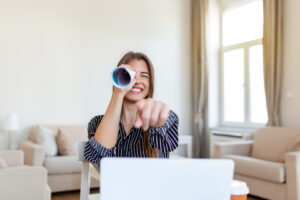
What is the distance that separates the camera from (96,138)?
2.70 feet

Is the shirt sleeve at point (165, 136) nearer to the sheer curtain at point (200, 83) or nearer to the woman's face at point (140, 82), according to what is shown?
the woman's face at point (140, 82)

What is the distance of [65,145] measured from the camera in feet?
13.5

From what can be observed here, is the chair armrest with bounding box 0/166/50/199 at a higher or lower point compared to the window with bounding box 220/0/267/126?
lower

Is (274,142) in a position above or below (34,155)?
above

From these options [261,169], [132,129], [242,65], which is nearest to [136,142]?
[132,129]

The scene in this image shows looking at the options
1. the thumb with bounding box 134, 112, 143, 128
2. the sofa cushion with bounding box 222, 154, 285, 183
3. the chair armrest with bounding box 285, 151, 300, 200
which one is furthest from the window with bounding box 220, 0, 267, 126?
the thumb with bounding box 134, 112, 143, 128

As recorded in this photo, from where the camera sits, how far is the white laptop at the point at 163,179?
58 centimetres

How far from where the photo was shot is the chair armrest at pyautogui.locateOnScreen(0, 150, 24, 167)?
3150 millimetres

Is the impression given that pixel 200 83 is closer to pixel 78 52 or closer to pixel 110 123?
pixel 78 52

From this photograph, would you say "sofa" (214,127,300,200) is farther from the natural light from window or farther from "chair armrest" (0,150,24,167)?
"chair armrest" (0,150,24,167)

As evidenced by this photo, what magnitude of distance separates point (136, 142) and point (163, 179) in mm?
420

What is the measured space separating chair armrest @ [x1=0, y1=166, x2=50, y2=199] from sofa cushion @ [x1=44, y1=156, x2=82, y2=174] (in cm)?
154

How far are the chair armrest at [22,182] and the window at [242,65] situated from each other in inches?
133

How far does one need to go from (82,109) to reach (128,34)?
1.43 m
